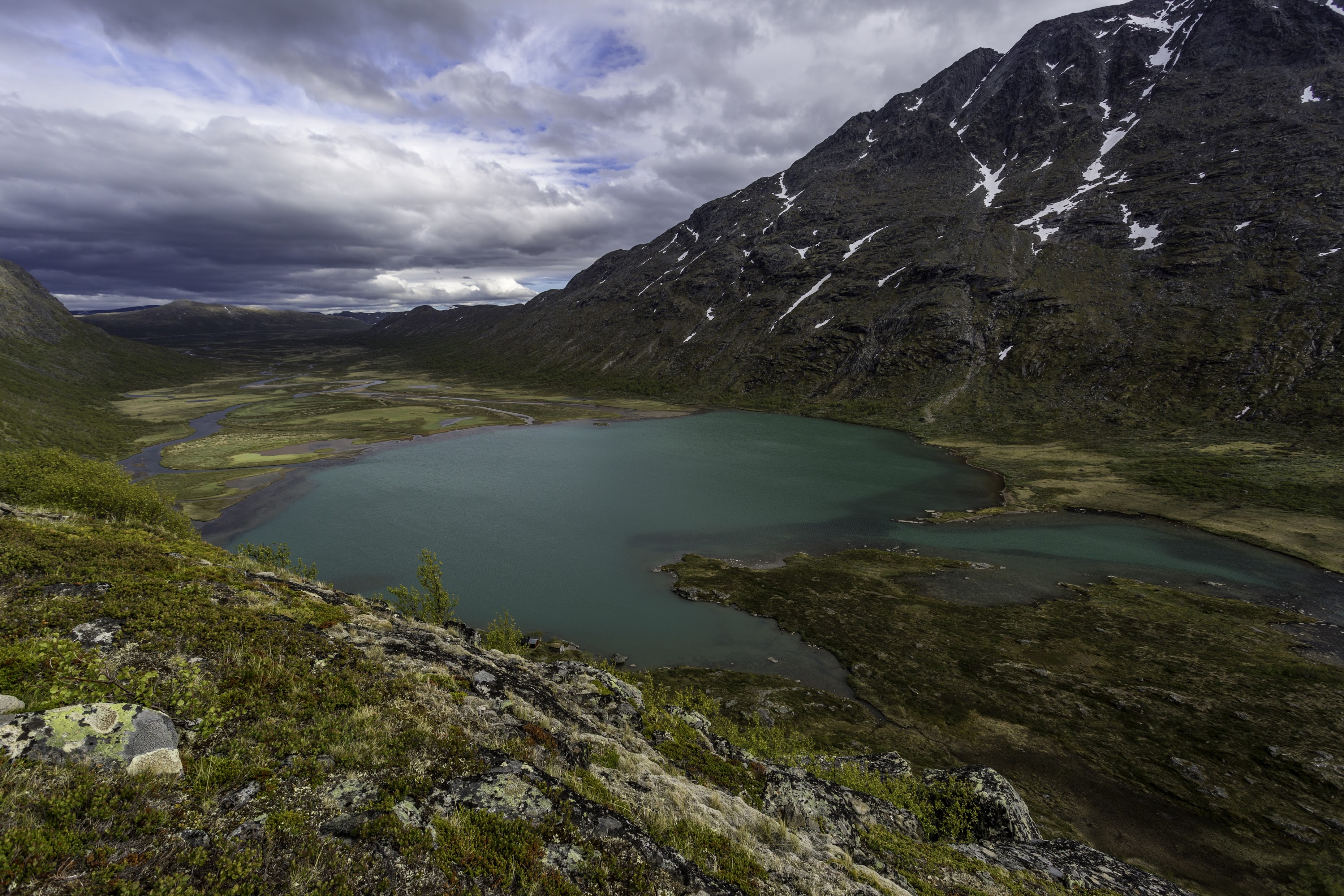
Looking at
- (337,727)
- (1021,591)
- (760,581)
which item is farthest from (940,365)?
(337,727)

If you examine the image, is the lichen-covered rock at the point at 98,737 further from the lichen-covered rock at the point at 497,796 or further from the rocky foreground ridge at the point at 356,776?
the lichen-covered rock at the point at 497,796

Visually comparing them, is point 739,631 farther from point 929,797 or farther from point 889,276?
point 889,276

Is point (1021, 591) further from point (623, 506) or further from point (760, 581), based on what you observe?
point (623, 506)

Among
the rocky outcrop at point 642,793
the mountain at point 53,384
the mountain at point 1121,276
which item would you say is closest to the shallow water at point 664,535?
the rocky outcrop at point 642,793

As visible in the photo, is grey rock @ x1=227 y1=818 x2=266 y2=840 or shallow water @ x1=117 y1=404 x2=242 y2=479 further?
shallow water @ x1=117 y1=404 x2=242 y2=479

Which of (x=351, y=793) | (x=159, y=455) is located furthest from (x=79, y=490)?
(x=159, y=455)

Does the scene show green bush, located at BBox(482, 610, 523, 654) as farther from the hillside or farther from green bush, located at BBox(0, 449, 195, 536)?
green bush, located at BBox(0, 449, 195, 536)

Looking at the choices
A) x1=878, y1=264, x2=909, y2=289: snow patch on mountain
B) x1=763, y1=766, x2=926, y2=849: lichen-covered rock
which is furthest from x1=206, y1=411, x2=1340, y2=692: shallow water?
x1=878, y1=264, x2=909, y2=289: snow patch on mountain
